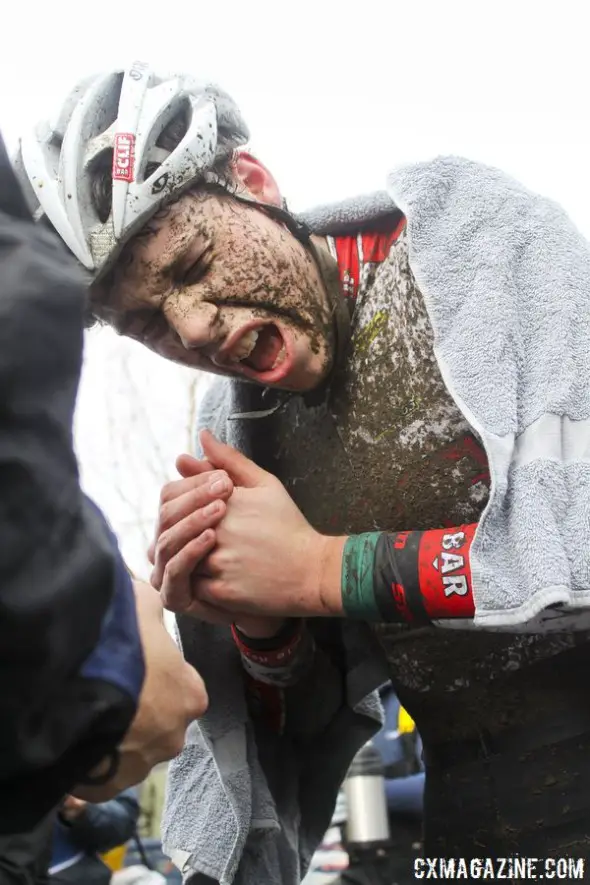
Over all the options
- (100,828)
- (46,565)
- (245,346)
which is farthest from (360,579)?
(100,828)

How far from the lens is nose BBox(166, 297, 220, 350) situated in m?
1.98

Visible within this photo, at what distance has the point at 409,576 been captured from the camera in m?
1.64

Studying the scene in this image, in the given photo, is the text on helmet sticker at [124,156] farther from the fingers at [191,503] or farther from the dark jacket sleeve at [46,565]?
the dark jacket sleeve at [46,565]

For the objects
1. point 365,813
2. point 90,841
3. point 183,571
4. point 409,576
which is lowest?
point 90,841

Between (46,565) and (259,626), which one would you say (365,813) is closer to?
(259,626)

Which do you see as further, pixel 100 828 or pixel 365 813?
pixel 100 828

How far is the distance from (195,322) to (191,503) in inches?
16.8

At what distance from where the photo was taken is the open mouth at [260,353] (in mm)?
2010

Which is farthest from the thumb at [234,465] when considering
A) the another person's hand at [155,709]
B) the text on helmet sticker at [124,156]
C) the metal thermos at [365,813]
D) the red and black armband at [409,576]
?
the metal thermos at [365,813]

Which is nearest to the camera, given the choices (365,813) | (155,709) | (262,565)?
(155,709)

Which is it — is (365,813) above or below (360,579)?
below

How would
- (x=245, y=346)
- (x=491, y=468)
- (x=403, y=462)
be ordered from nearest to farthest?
(x=491, y=468) → (x=403, y=462) → (x=245, y=346)

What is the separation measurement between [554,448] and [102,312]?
1.18m

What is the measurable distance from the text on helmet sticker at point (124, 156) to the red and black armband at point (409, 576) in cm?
103
